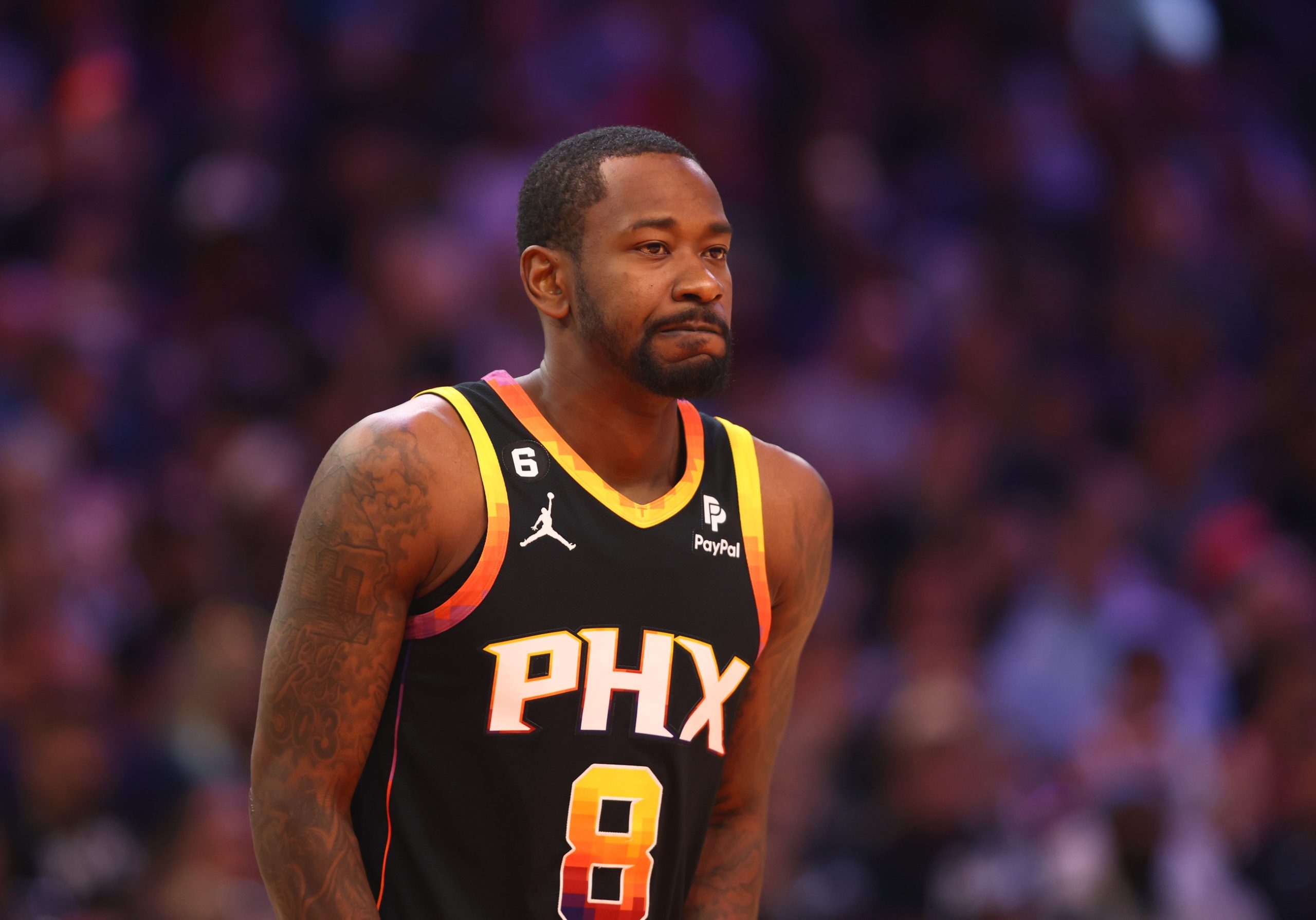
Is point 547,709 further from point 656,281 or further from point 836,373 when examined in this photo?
point 836,373

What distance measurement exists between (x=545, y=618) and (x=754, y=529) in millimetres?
453

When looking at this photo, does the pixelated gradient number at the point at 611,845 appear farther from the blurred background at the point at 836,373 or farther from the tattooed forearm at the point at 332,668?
the blurred background at the point at 836,373

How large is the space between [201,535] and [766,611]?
161 inches

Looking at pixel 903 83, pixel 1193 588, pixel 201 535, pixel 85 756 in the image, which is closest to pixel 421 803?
pixel 85 756

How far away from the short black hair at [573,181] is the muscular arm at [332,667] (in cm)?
48

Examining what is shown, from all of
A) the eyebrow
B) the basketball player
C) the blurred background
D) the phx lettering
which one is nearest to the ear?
the basketball player

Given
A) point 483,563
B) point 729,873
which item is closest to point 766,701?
point 729,873

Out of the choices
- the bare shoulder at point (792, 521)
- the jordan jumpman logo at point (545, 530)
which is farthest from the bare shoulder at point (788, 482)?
the jordan jumpman logo at point (545, 530)

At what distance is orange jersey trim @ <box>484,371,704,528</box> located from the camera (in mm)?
2764

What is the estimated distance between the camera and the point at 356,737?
2559 mm

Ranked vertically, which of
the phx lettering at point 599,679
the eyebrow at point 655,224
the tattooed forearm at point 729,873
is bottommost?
the tattooed forearm at point 729,873

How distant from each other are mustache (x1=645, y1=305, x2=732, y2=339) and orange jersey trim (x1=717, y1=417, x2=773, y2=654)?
0.36m

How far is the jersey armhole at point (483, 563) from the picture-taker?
259cm

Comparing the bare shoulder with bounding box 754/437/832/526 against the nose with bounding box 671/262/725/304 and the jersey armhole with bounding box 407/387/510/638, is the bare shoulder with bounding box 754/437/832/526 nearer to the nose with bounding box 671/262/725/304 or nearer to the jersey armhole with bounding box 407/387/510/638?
the nose with bounding box 671/262/725/304
